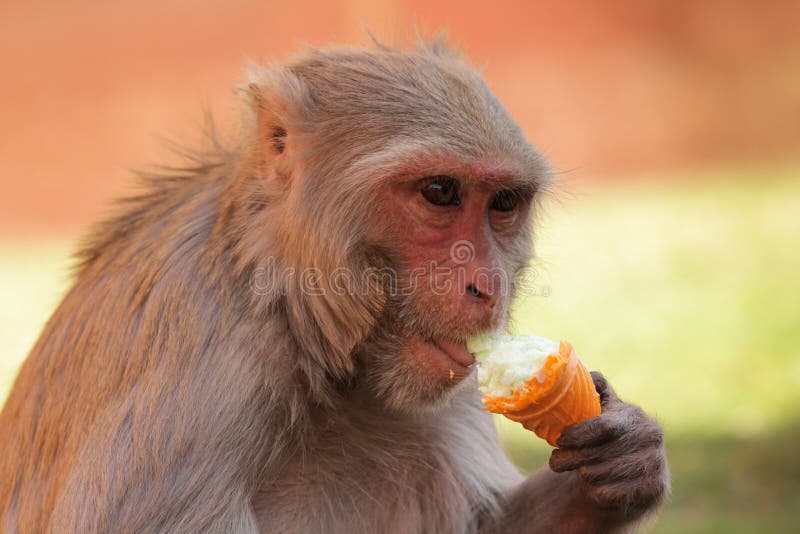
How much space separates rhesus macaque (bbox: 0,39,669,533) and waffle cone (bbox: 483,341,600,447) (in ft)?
0.25

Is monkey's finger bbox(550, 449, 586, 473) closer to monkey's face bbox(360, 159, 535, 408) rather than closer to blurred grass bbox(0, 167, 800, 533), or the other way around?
monkey's face bbox(360, 159, 535, 408)

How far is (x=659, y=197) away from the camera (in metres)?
17.7

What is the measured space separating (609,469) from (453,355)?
35.1 inches

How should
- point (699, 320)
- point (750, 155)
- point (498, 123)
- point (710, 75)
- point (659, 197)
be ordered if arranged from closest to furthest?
point (498, 123) < point (699, 320) < point (659, 197) < point (750, 155) < point (710, 75)

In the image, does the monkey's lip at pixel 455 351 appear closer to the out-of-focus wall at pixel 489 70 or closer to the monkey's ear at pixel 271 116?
the monkey's ear at pixel 271 116

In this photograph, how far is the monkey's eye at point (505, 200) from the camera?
5121 mm

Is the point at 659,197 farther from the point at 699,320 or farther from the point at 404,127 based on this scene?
the point at 404,127

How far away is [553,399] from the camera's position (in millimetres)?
4855

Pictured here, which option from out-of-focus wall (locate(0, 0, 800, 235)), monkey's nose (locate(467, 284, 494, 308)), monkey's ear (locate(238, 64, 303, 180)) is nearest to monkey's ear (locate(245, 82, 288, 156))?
monkey's ear (locate(238, 64, 303, 180))

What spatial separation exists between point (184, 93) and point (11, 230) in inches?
154

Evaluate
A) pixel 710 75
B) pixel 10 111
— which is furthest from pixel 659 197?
pixel 10 111

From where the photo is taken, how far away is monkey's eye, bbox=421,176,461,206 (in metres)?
4.95

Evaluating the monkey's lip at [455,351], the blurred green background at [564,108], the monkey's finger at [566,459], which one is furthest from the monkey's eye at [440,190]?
the blurred green background at [564,108]

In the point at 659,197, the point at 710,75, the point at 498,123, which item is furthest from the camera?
the point at 710,75
